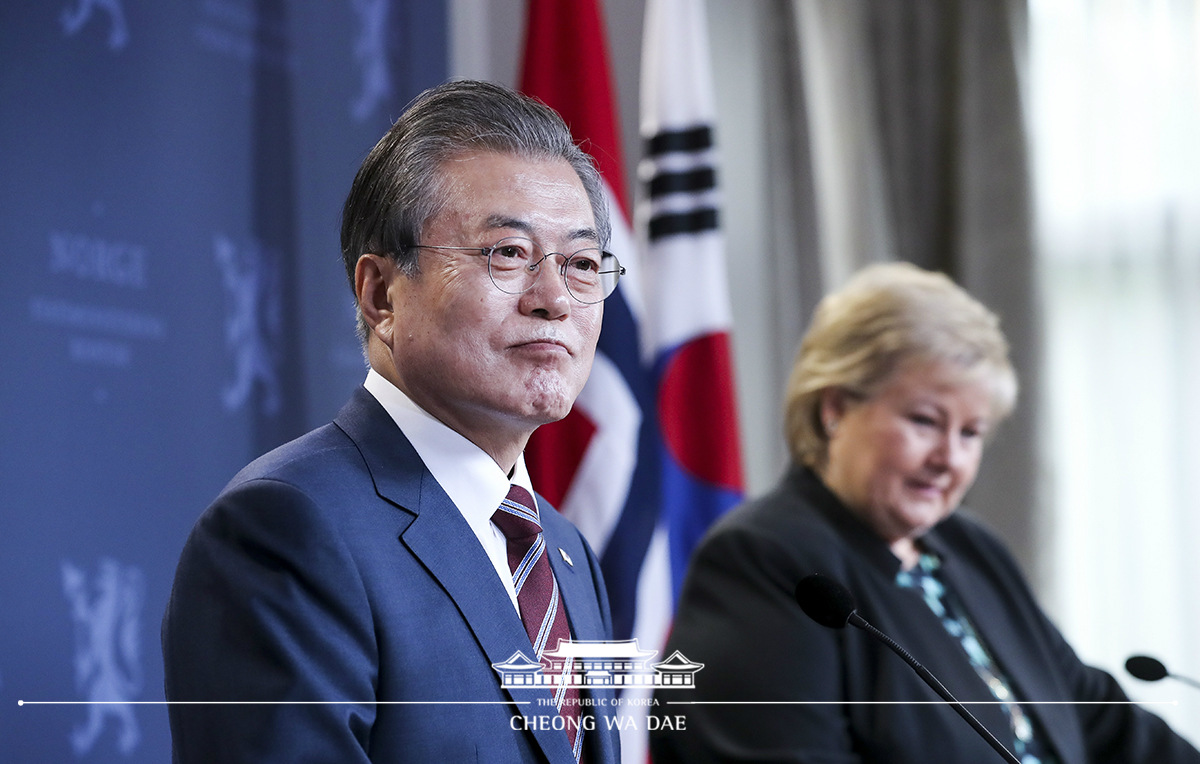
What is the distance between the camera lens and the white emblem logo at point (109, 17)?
1.70 m

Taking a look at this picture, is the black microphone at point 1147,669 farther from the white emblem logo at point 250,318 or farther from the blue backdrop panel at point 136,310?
the white emblem logo at point 250,318

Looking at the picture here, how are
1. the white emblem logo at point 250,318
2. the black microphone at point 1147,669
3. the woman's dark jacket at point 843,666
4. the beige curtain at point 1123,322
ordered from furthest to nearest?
the beige curtain at point 1123,322 < the white emblem logo at point 250,318 < the woman's dark jacket at point 843,666 < the black microphone at point 1147,669

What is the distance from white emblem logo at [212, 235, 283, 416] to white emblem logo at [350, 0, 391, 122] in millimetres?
535

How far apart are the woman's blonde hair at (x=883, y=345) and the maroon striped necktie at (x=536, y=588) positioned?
3.26 ft

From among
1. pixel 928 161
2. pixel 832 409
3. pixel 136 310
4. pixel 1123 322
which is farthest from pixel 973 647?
pixel 928 161

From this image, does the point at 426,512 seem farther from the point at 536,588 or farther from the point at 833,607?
the point at 833,607

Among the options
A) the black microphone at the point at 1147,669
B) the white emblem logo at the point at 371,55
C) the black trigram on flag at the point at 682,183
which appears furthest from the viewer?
the black trigram on flag at the point at 682,183

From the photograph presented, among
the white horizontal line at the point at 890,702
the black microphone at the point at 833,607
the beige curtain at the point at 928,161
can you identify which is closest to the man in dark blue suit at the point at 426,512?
the black microphone at the point at 833,607

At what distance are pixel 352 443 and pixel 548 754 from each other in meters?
0.37

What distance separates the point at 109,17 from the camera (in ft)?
5.89

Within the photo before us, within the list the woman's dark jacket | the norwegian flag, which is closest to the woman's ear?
the woman's dark jacket

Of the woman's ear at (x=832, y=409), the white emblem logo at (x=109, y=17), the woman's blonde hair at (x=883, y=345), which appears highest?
the white emblem logo at (x=109, y=17)

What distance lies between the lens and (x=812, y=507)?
2000mm

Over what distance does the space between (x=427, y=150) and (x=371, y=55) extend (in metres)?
1.53
